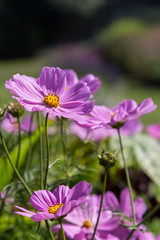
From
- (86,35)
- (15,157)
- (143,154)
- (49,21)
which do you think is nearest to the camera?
(15,157)

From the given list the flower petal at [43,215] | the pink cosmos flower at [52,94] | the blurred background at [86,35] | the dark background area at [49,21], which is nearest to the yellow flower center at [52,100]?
the pink cosmos flower at [52,94]

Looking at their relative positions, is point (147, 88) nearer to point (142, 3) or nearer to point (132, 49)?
point (132, 49)

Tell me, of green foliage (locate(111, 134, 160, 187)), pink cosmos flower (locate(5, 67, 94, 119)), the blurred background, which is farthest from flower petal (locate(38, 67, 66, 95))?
the blurred background

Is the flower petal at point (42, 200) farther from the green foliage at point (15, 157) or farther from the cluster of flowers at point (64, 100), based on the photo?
the green foliage at point (15, 157)

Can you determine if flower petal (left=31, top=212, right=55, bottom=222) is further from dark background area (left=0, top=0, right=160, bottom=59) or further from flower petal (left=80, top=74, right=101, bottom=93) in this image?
dark background area (left=0, top=0, right=160, bottom=59)

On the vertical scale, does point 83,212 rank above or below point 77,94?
below

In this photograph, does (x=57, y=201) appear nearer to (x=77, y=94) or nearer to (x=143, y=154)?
(x=77, y=94)

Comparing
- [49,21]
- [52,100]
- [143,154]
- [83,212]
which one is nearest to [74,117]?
[52,100]
